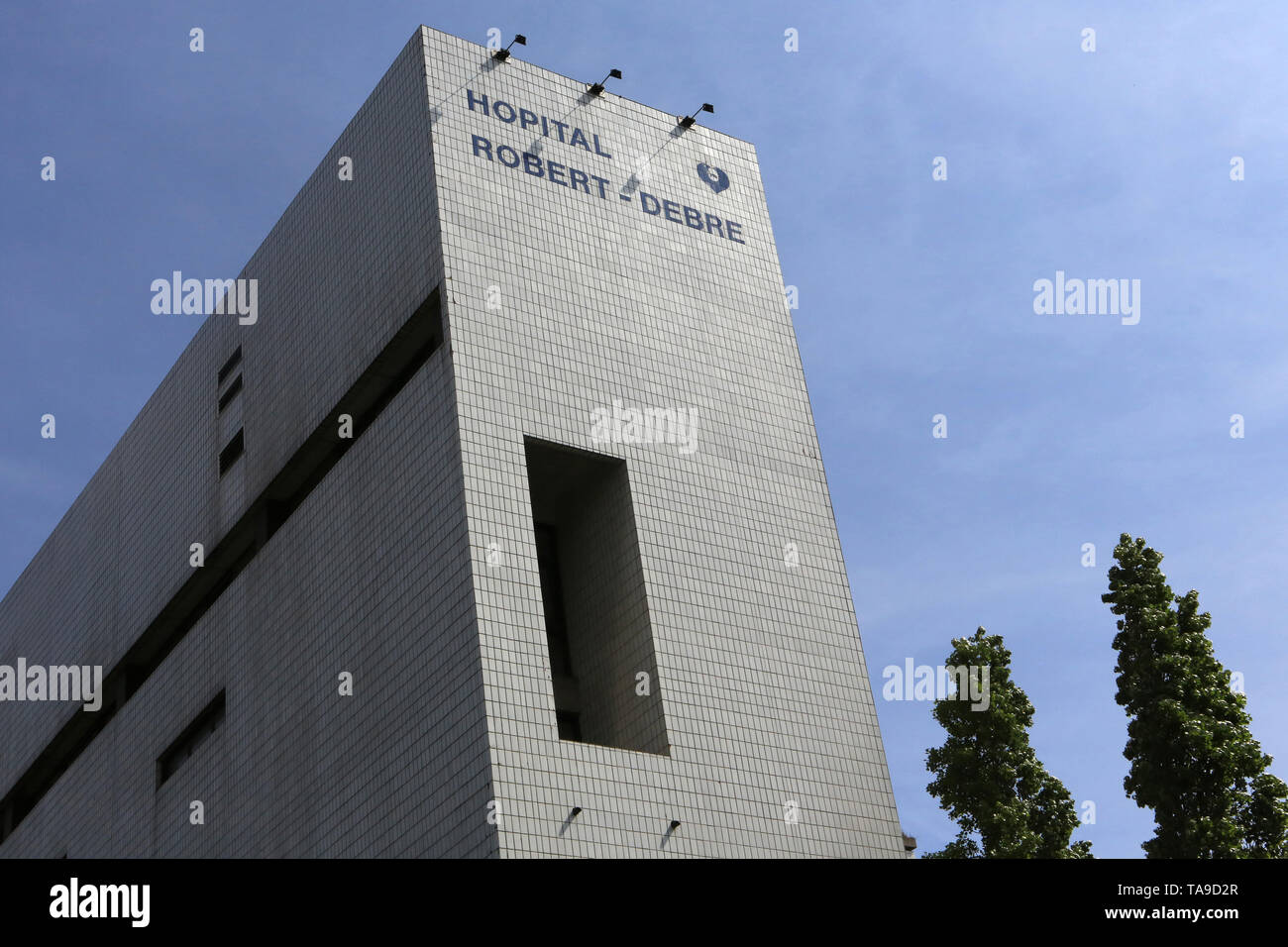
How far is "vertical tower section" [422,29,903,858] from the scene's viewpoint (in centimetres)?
2292

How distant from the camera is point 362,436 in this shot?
1073 inches

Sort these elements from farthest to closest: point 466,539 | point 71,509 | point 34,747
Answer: point 71,509 < point 34,747 < point 466,539

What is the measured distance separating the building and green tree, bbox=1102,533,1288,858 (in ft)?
17.2

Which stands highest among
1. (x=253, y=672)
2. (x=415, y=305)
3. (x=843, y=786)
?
(x=415, y=305)

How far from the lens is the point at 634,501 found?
1023 inches

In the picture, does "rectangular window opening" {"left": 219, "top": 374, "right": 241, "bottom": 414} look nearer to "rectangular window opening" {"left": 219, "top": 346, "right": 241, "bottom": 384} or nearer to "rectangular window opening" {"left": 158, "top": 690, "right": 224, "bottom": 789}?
"rectangular window opening" {"left": 219, "top": 346, "right": 241, "bottom": 384}

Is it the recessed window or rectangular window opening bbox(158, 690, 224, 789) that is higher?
the recessed window

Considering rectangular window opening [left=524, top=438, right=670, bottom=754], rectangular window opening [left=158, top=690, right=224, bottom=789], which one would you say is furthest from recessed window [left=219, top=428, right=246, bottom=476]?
rectangular window opening [left=524, top=438, right=670, bottom=754]

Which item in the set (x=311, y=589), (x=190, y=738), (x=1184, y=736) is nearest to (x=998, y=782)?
(x=1184, y=736)
